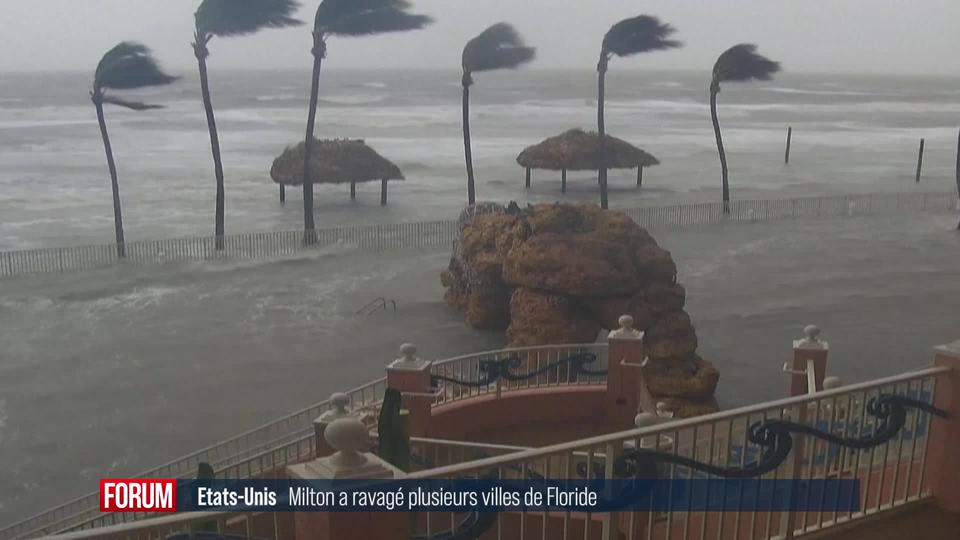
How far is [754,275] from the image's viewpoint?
18953mm

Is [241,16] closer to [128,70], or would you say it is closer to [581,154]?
[128,70]

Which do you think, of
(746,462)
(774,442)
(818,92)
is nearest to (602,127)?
(746,462)

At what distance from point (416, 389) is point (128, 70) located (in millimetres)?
19950

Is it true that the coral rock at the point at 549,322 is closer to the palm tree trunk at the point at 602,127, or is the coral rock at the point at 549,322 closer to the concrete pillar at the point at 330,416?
the concrete pillar at the point at 330,416

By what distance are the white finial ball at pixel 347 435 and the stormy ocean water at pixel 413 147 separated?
2747cm

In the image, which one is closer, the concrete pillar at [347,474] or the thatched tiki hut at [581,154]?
the concrete pillar at [347,474]

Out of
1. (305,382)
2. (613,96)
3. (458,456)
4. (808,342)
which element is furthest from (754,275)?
(613,96)

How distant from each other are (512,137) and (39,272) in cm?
4637

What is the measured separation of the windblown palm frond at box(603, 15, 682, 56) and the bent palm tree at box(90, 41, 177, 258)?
12575 millimetres

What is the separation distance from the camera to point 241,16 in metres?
24.1

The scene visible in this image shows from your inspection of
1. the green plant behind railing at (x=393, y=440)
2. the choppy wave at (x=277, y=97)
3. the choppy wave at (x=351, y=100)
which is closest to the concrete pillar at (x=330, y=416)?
the green plant behind railing at (x=393, y=440)

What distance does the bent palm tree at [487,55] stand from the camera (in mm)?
26750

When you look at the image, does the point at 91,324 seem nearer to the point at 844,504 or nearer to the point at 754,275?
the point at 754,275

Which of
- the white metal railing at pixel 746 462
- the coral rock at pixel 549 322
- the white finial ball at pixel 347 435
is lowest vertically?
the coral rock at pixel 549 322
